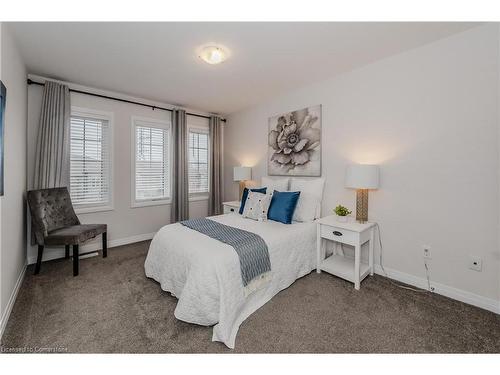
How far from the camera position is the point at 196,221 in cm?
271

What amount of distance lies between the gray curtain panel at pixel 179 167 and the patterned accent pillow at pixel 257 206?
1587 millimetres

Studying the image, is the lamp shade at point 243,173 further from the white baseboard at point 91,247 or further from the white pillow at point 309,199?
the white baseboard at point 91,247

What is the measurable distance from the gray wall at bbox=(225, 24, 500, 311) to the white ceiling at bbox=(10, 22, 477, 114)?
0.25 meters

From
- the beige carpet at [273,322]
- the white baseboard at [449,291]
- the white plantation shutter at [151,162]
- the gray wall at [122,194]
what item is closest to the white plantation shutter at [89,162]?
the gray wall at [122,194]

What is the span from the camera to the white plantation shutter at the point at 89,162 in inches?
130

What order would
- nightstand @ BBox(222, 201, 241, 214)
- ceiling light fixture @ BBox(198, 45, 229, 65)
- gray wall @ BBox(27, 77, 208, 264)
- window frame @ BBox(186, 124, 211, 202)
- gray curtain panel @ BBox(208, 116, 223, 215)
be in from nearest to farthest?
ceiling light fixture @ BBox(198, 45, 229, 65) < gray wall @ BBox(27, 77, 208, 264) < nightstand @ BBox(222, 201, 241, 214) < window frame @ BBox(186, 124, 211, 202) < gray curtain panel @ BBox(208, 116, 223, 215)

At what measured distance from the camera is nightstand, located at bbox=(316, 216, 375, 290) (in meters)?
2.32

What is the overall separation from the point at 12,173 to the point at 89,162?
4.37 feet

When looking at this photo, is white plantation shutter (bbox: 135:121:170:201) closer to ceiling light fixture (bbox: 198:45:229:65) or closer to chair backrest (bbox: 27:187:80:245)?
chair backrest (bbox: 27:187:80:245)

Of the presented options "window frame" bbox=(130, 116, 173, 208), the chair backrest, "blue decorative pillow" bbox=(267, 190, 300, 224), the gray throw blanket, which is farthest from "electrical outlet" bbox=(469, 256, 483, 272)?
the chair backrest

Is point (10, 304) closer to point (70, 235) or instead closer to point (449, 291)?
point (70, 235)

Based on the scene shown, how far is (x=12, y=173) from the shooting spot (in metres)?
2.14
